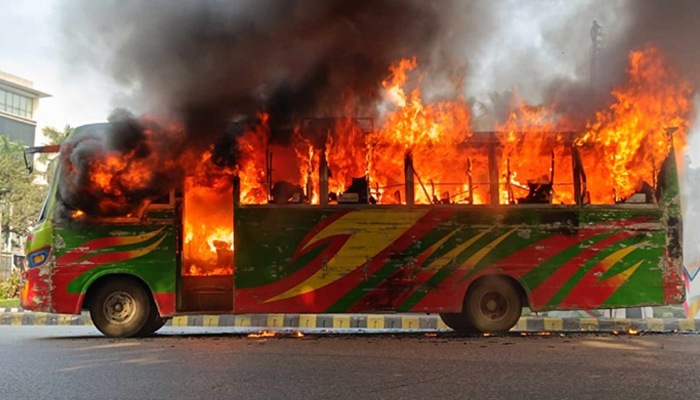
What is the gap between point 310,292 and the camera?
10359mm

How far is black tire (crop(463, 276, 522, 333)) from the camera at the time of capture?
10.6 meters

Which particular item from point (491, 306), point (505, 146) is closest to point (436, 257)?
point (491, 306)

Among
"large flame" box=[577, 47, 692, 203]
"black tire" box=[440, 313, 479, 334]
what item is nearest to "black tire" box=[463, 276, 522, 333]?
"black tire" box=[440, 313, 479, 334]

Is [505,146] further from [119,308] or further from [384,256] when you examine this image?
[119,308]

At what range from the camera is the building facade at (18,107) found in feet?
172

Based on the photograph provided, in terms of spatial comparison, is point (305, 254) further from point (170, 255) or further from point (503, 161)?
point (503, 161)

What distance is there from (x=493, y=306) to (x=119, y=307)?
5419 millimetres

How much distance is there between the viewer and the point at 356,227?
10.4 metres

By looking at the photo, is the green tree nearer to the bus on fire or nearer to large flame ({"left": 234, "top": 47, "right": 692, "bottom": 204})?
the bus on fire

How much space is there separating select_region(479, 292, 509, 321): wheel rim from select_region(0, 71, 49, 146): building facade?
4847 centimetres

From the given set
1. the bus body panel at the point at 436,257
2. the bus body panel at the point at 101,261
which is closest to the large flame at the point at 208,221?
the bus body panel at the point at 101,261

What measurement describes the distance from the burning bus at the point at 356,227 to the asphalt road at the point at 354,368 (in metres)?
1.05

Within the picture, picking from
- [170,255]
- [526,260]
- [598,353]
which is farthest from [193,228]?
[598,353]

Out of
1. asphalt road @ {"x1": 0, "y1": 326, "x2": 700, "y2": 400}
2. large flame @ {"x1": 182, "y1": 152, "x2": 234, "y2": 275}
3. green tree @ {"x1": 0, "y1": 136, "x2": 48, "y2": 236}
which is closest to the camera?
asphalt road @ {"x1": 0, "y1": 326, "x2": 700, "y2": 400}
